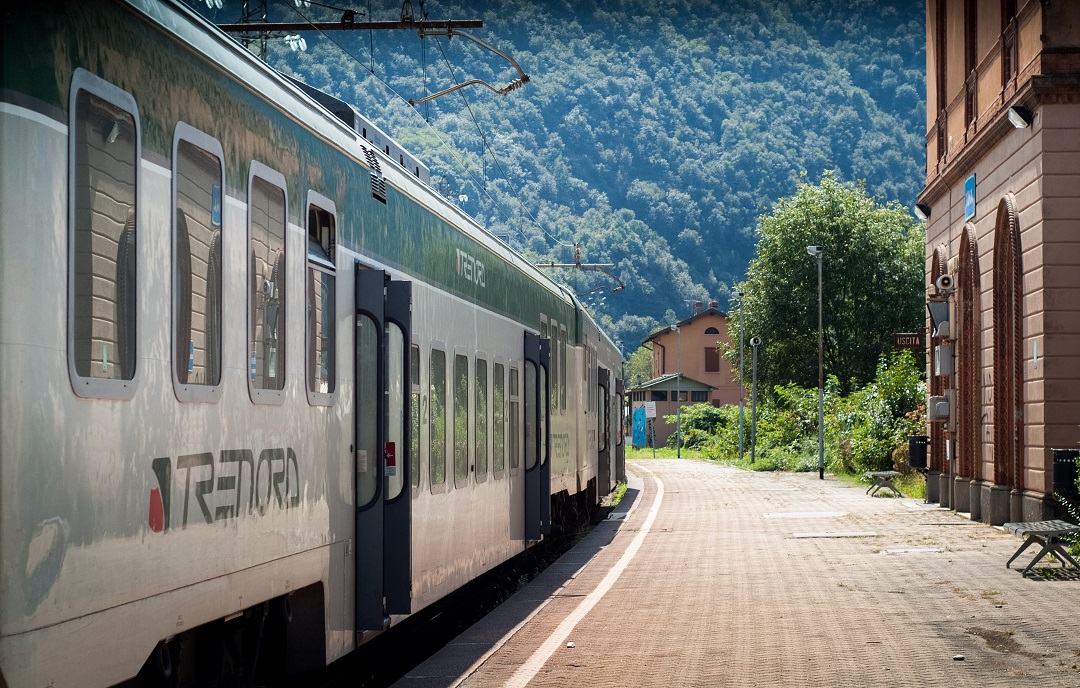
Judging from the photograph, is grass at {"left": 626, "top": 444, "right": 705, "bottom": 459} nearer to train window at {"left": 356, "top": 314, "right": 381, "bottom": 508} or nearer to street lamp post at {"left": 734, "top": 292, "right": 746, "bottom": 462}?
street lamp post at {"left": 734, "top": 292, "right": 746, "bottom": 462}

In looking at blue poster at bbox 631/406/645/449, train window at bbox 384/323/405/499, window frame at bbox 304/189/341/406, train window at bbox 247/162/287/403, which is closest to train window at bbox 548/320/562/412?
train window at bbox 384/323/405/499

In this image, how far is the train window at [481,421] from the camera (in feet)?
38.2

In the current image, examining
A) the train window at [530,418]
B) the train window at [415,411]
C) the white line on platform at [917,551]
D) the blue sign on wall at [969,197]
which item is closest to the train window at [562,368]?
the train window at [530,418]

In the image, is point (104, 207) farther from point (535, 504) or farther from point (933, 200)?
point (933, 200)

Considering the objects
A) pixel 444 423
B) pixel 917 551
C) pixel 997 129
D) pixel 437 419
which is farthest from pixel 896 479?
pixel 437 419

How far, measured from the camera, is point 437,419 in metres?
10.0

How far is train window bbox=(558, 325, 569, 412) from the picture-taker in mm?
17609

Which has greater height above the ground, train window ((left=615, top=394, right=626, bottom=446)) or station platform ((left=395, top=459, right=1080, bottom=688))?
train window ((left=615, top=394, right=626, bottom=446))

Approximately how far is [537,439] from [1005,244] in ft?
31.6

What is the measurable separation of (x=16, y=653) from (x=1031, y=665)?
7.08 meters

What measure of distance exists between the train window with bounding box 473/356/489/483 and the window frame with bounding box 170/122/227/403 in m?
5.86

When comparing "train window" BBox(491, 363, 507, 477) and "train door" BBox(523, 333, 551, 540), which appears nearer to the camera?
"train window" BBox(491, 363, 507, 477)

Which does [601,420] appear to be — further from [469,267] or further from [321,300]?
[321,300]

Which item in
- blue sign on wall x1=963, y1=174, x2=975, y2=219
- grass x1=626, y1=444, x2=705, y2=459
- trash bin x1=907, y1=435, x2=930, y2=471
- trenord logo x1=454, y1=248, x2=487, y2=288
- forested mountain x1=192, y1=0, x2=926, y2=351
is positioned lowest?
Result: grass x1=626, y1=444, x2=705, y2=459
